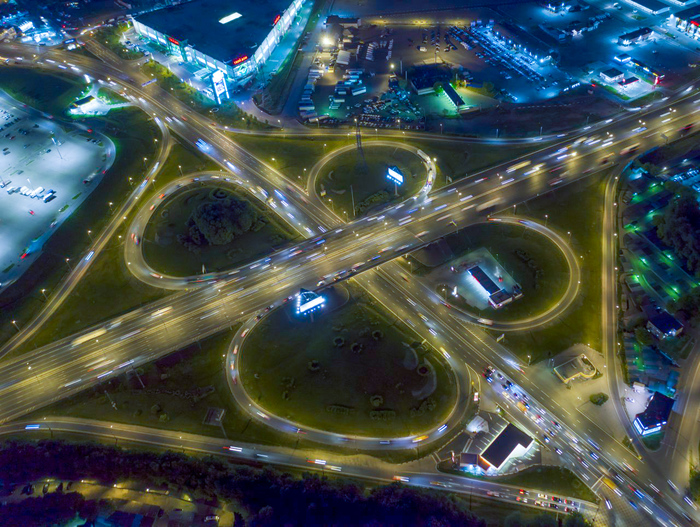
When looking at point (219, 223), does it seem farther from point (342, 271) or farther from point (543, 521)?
point (543, 521)

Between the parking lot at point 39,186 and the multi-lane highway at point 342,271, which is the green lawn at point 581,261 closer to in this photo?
the multi-lane highway at point 342,271

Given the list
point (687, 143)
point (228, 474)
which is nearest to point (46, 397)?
point (228, 474)

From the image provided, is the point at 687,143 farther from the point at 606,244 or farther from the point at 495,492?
the point at 495,492

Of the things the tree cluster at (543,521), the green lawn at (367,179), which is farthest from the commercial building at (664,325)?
the green lawn at (367,179)

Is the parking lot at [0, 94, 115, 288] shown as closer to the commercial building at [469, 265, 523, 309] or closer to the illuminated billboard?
the illuminated billboard

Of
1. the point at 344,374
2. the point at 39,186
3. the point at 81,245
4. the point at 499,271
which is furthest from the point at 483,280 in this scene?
the point at 39,186
